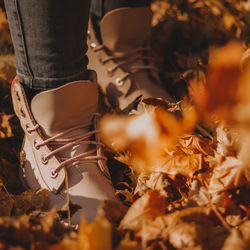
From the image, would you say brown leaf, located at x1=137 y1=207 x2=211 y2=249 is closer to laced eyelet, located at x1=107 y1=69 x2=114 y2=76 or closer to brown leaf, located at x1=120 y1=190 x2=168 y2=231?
brown leaf, located at x1=120 y1=190 x2=168 y2=231

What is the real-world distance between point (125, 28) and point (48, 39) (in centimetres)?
48

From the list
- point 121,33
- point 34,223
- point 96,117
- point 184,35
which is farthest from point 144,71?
point 34,223

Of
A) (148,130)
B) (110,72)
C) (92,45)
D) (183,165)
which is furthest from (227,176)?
(92,45)

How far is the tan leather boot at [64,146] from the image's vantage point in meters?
0.82

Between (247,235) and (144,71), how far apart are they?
847 mm

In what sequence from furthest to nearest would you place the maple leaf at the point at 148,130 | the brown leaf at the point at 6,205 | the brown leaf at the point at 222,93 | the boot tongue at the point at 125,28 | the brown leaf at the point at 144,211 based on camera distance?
the boot tongue at the point at 125,28 < the brown leaf at the point at 6,205 < the brown leaf at the point at 144,211 < the maple leaf at the point at 148,130 < the brown leaf at the point at 222,93

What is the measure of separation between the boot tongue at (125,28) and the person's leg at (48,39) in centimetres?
32

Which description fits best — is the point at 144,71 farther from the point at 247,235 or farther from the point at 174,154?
the point at 247,235

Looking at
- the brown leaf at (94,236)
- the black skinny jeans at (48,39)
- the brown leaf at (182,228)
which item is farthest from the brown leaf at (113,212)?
the black skinny jeans at (48,39)

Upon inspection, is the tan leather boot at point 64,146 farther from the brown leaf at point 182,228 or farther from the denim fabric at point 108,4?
the denim fabric at point 108,4

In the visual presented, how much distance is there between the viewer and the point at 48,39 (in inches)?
31.1

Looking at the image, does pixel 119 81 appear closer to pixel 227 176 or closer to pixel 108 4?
pixel 108 4

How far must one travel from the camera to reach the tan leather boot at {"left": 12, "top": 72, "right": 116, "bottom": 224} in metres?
0.82

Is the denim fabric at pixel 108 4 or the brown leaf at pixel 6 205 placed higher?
the denim fabric at pixel 108 4
